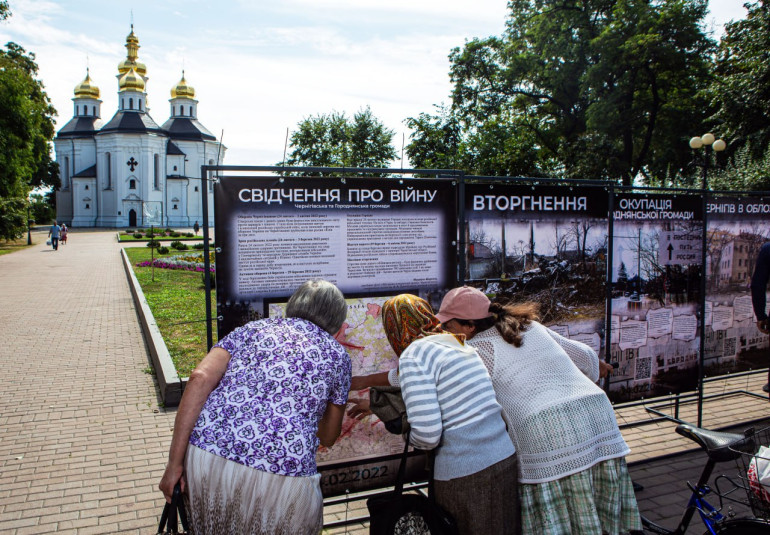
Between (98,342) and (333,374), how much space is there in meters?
9.46

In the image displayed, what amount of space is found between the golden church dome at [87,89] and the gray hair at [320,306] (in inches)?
3713

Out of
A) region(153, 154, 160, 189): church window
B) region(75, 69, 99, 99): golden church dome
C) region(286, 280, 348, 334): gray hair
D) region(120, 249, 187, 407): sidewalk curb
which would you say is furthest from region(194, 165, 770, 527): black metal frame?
region(75, 69, 99, 99): golden church dome

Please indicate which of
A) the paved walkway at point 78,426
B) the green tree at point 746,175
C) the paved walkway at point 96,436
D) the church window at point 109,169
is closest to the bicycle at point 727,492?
the paved walkway at point 96,436

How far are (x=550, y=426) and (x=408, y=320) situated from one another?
2.95ft

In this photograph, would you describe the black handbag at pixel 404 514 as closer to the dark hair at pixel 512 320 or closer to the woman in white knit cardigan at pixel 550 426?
the woman in white knit cardigan at pixel 550 426

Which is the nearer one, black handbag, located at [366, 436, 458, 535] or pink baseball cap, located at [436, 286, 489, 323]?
black handbag, located at [366, 436, 458, 535]

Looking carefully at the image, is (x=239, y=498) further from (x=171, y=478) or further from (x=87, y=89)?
(x=87, y=89)

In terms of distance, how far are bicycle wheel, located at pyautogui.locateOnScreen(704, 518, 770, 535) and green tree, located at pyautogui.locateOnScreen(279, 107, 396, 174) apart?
130ft

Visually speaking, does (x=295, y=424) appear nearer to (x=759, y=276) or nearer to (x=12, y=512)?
(x=12, y=512)

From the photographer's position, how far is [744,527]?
2719mm

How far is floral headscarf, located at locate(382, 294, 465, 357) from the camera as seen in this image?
3121mm

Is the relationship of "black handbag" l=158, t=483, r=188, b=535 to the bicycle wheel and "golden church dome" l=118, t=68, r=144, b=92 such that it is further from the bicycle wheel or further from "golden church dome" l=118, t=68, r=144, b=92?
"golden church dome" l=118, t=68, r=144, b=92

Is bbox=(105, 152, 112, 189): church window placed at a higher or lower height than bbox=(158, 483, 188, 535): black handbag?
higher

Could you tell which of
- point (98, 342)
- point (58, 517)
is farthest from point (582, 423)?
point (98, 342)
